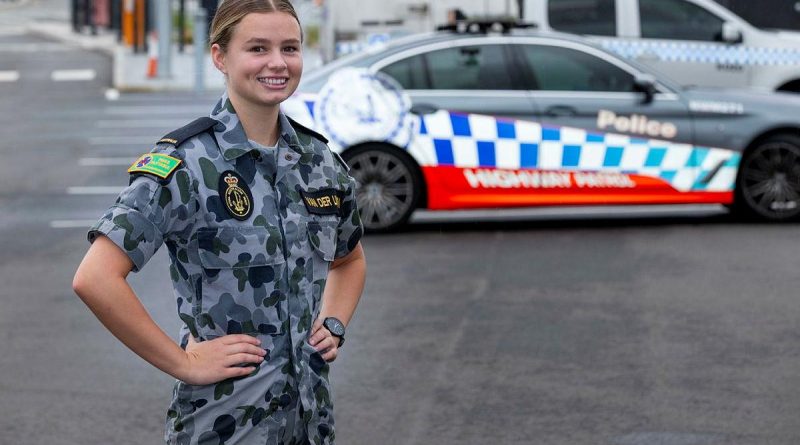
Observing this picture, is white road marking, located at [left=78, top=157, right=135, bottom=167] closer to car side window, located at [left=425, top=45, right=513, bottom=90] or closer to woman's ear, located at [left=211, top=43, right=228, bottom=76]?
car side window, located at [left=425, top=45, right=513, bottom=90]

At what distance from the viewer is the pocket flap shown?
332 cm

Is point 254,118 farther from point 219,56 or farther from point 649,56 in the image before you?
point 649,56

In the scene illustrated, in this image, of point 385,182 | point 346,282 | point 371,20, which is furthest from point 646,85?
point 346,282

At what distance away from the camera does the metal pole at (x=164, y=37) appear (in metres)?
28.7

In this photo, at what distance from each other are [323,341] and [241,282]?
0.24 meters

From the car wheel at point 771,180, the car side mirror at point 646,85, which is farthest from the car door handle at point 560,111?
the car wheel at point 771,180

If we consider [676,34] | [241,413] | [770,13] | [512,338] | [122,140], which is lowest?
[512,338]

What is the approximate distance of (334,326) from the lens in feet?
11.6

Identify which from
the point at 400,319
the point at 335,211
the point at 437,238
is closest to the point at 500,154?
the point at 437,238

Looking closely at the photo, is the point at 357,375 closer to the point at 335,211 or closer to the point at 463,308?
the point at 463,308

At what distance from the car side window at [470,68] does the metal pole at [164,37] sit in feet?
55.8

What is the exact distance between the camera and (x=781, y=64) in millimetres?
16422

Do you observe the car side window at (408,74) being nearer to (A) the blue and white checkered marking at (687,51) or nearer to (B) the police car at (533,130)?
(B) the police car at (533,130)

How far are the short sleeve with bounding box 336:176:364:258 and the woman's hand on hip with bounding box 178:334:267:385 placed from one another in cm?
39
